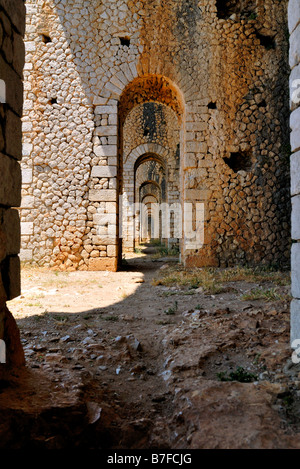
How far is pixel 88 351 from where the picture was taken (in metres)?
2.71

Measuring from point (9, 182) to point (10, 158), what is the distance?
0.56 ft

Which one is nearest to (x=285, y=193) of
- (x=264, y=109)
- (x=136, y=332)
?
(x=264, y=109)

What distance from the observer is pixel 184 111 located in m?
7.88

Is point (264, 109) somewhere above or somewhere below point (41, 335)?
above

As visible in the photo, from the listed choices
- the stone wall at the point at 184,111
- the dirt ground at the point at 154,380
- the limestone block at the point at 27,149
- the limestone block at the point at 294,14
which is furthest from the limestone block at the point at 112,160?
the limestone block at the point at 294,14

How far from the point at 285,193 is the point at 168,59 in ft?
14.4

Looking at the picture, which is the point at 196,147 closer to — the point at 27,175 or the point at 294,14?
the point at 27,175

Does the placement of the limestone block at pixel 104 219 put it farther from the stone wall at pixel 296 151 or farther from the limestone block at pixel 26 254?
the stone wall at pixel 296 151

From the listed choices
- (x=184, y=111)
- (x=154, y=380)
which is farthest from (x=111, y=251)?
(x=154, y=380)

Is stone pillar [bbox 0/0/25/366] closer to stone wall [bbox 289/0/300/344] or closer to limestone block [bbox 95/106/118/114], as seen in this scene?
stone wall [bbox 289/0/300/344]

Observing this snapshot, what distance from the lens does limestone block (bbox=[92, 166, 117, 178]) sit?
7762 mm

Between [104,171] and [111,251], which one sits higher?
[104,171]

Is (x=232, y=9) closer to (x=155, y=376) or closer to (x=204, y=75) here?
(x=204, y=75)

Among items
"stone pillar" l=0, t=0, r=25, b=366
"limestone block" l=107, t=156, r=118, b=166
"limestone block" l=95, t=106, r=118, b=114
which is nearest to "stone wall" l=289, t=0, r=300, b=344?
"stone pillar" l=0, t=0, r=25, b=366
